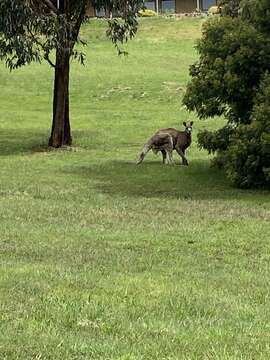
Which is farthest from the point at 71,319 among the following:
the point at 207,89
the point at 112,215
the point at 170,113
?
the point at 170,113

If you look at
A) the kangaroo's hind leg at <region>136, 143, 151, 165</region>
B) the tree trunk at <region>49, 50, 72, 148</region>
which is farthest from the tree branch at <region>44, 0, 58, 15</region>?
the kangaroo's hind leg at <region>136, 143, 151, 165</region>

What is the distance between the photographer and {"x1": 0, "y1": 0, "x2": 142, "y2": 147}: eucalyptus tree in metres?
24.2

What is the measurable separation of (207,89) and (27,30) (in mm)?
7760

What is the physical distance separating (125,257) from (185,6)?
254 feet

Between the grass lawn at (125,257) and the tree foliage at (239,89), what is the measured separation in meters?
0.86

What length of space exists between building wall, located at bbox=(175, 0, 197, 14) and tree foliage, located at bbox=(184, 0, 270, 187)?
64.0m

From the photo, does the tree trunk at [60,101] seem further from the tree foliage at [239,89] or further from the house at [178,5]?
the house at [178,5]

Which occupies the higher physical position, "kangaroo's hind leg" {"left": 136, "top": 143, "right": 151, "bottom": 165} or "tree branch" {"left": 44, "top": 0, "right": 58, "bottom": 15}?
"tree branch" {"left": 44, "top": 0, "right": 58, "bottom": 15}

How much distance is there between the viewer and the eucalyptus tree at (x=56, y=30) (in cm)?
2419

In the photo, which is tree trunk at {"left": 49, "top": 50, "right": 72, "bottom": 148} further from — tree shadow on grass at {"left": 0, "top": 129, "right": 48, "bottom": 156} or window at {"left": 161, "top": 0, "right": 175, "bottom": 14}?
window at {"left": 161, "top": 0, "right": 175, "bottom": 14}

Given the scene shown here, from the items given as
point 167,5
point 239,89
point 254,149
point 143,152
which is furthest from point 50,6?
point 167,5

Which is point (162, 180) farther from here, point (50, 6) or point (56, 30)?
point (50, 6)

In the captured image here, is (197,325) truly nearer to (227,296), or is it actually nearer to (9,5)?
(227,296)

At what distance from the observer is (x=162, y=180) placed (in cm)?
2075
